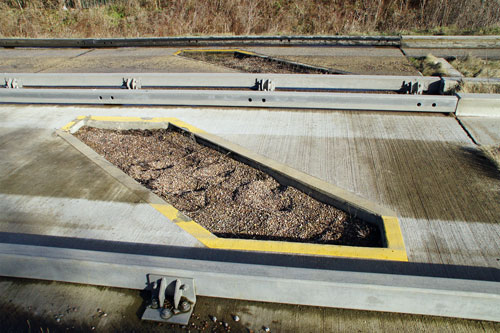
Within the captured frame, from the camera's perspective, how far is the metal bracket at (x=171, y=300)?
3.07 meters

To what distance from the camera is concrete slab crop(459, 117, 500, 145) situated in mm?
5578

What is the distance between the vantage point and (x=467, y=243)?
3654 mm

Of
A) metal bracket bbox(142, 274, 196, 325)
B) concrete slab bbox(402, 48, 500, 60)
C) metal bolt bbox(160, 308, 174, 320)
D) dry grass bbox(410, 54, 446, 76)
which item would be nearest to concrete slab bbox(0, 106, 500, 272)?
metal bracket bbox(142, 274, 196, 325)

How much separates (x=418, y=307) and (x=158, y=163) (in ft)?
12.5

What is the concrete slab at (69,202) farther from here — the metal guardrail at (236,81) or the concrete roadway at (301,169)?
the metal guardrail at (236,81)

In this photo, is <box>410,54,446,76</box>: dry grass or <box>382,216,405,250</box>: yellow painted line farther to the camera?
<box>410,54,446,76</box>: dry grass

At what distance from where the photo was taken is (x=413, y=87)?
7.11 meters

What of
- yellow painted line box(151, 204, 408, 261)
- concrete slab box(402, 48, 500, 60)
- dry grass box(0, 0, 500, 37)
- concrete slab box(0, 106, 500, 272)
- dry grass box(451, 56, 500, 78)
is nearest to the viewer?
yellow painted line box(151, 204, 408, 261)

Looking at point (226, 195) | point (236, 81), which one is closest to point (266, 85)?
point (236, 81)

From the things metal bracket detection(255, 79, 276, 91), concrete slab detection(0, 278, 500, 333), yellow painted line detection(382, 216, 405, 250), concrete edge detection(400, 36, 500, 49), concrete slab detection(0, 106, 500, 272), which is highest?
concrete edge detection(400, 36, 500, 49)

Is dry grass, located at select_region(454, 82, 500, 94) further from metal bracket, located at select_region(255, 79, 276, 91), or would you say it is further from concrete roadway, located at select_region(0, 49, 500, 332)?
metal bracket, located at select_region(255, 79, 276, 91)

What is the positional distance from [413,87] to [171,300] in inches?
235

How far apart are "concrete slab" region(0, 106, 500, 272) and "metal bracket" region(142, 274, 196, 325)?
2044 millimetres

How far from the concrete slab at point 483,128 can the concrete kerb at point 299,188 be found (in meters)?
2.60
